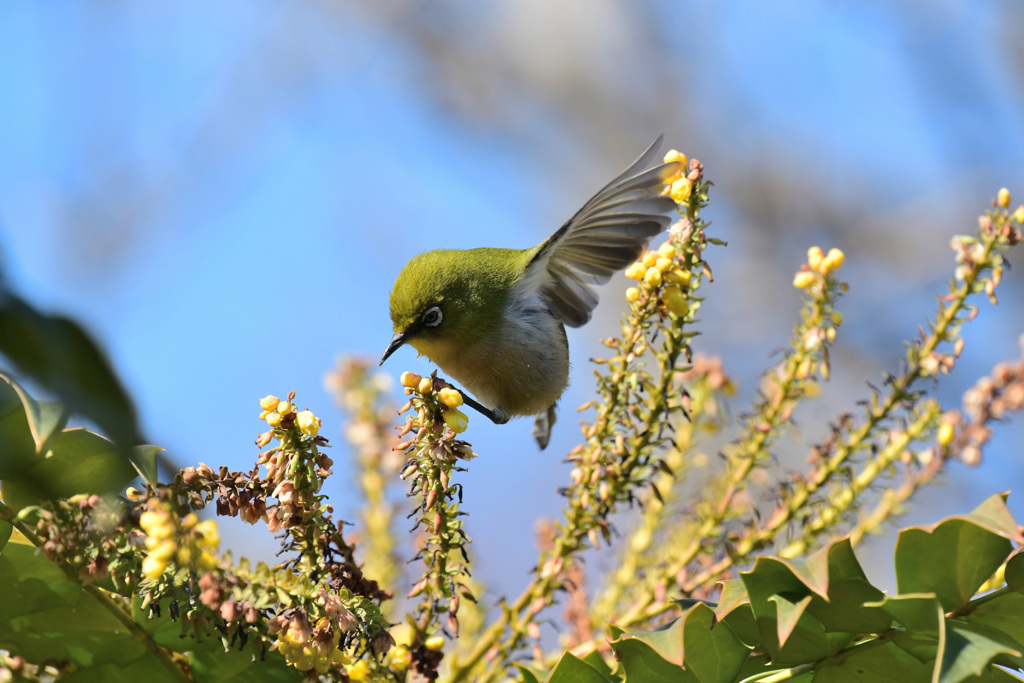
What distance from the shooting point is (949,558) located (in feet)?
1.90

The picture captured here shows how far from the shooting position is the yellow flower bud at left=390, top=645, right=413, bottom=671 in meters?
0.78

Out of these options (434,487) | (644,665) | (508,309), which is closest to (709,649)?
A: (644,665)

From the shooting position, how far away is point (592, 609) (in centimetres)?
133

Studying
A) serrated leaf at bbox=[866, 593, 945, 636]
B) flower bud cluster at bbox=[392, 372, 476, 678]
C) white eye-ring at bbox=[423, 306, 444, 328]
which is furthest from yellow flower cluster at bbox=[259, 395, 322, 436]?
white eye-ring at bbox=[423, 306, 444, 328]

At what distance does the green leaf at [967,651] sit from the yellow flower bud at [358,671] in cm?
45

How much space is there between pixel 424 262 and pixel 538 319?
0.97 feet

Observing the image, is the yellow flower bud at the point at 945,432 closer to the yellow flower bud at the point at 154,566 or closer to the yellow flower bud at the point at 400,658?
the yellow flower bud at the point at 400,658

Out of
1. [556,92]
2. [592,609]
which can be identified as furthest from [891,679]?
[556,92]

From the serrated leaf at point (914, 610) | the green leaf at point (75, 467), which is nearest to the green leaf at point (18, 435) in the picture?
the green leaf at point (75, 467)

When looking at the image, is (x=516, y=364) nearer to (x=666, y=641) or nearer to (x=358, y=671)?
(x=358, y=671)

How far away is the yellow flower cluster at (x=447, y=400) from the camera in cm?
82

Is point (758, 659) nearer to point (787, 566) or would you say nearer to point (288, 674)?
point (787, 566)

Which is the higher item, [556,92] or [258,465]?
[556,92]

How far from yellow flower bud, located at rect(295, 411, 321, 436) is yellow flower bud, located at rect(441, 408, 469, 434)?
14 cm
